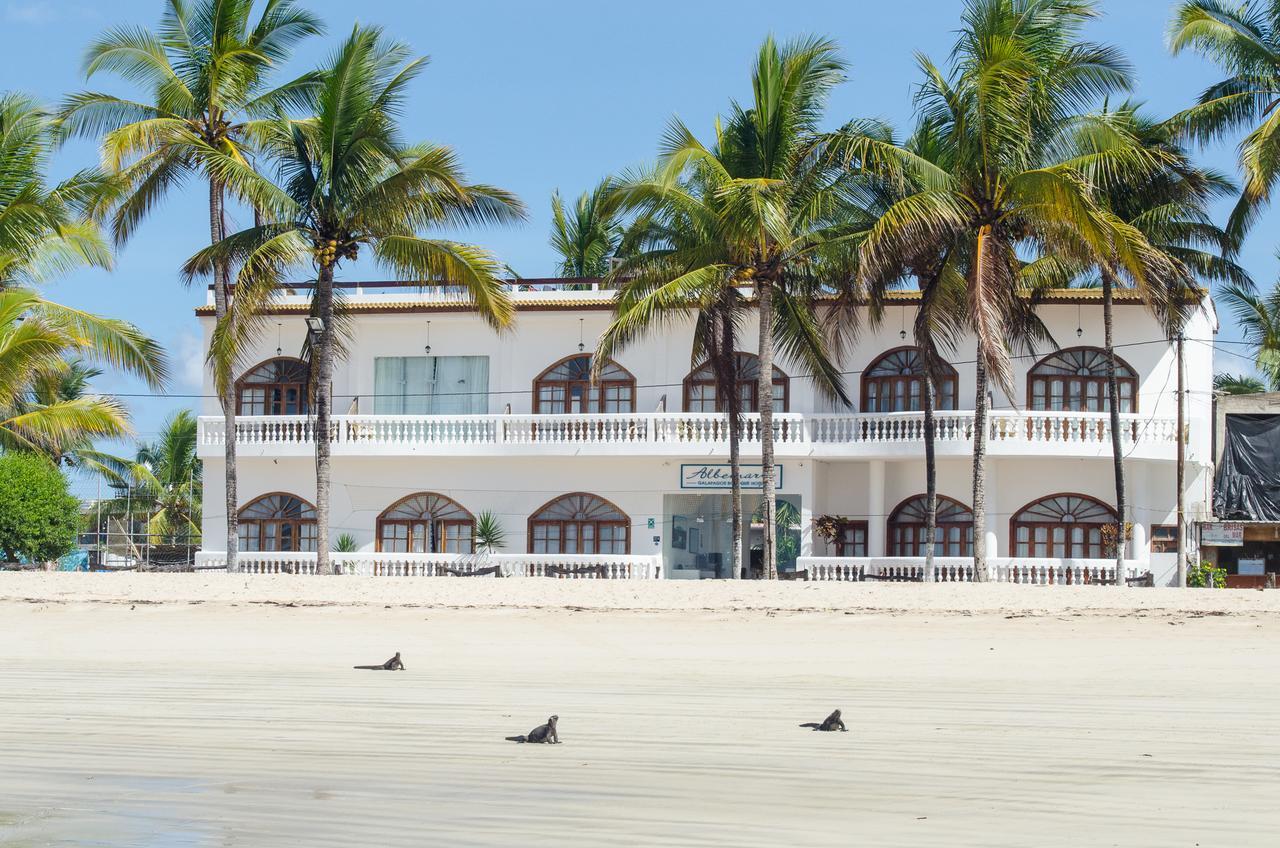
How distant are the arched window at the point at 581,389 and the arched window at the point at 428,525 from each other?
273 centimetres

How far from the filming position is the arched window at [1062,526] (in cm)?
2903

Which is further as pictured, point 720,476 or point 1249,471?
point 1249,471

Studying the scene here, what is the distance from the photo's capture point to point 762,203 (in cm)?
2369

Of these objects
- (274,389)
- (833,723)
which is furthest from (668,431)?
(833,723)

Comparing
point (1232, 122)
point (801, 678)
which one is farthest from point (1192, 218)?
point (801, 678)

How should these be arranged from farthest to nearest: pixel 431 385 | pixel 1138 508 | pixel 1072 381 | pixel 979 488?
1. pixel 431 385
2. pixel 1072 381
3. pixel 1138 508
4. pixel 979 488

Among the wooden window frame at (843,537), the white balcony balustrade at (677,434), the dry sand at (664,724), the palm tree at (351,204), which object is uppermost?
the palm tree at (351,204)

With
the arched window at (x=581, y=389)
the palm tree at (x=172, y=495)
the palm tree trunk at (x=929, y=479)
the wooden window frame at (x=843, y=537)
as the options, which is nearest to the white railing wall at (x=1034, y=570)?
the palm tree trunk at (x=929, y=479)

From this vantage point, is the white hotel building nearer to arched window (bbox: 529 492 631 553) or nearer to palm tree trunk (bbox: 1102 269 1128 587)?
arched window (bbox: 529 492 631 553)

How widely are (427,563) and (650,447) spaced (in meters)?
4.96

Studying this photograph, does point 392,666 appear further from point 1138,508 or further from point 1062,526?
point 1138,508

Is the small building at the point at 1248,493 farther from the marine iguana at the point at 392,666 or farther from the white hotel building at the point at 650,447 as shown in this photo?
the marine iguana at the point at 392,666

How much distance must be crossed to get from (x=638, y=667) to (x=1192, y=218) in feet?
53.1

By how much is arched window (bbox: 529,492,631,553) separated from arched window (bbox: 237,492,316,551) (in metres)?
4.80
